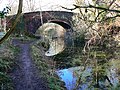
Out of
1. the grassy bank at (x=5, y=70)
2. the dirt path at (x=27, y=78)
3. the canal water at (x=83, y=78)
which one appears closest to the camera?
the grassy bank at (x=5, y=70)

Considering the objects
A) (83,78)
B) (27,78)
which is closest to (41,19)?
(83,78)

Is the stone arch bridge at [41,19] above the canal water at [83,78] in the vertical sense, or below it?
above

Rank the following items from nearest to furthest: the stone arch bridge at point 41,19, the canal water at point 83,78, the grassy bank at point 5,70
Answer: the grassy bank at point 5,70 → the canal water at point 83,78 → the stone arch bridge at point 41,19

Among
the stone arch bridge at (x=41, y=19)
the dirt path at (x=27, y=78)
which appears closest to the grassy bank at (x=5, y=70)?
the dirt path at (x=27, y=78)

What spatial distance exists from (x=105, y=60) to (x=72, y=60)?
75.2 inches

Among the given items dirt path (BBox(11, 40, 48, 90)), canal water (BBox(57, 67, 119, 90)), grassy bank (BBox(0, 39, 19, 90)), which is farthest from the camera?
canal water (BBox(57, 67, 119, 90))

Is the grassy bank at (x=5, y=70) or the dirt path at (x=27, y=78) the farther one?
the dirt path at (x=27, y=78)

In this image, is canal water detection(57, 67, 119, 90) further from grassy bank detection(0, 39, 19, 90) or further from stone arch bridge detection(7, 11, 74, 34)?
stone arch bridge detection(7, 11, 74, 34)

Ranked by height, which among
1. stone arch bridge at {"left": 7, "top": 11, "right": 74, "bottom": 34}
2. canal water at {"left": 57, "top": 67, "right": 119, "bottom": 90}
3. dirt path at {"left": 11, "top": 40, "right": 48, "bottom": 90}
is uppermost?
stone arch bridge at {"left": 7, "top": 11, "right": 74, "bottom": 34}

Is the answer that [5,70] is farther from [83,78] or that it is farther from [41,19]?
[41,19]

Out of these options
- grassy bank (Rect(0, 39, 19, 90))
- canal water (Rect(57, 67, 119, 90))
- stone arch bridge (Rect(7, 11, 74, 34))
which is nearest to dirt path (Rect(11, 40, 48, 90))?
grassy bank (Rect(0, 39, 19, 90))

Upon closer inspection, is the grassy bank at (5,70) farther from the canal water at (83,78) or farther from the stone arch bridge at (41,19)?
the stone arch bridge at (41,19)

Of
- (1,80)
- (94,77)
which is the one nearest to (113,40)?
(94,77)

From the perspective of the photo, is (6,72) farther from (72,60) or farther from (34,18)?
(34,18)
